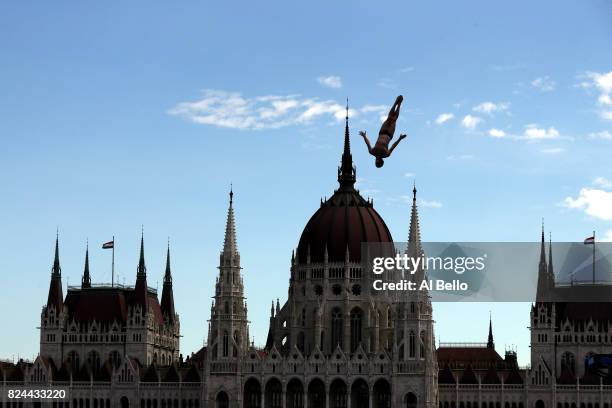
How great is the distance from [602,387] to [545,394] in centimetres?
640

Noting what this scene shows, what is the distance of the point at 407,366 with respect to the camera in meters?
175

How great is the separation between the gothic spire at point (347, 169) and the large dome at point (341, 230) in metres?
2.70

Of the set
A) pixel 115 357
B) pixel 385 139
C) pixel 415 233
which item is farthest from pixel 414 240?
pixel 385 139

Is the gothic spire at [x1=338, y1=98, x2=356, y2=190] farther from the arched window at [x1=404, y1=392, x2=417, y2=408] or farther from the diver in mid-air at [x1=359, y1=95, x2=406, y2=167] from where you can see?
the diver in mid-air at [x1=359, y1=95, x2=406, y2=167]

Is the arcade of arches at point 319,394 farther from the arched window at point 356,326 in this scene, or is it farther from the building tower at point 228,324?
the arched window at point 356,326

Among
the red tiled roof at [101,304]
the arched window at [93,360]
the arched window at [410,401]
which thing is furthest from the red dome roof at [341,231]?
the arched window at [93,360]

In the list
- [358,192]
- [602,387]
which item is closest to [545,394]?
[602,387]

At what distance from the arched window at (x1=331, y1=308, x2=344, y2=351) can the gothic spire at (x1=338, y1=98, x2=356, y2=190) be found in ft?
54.3

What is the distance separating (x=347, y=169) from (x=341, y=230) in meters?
10.3

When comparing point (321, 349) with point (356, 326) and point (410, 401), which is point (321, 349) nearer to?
point (356, 326)

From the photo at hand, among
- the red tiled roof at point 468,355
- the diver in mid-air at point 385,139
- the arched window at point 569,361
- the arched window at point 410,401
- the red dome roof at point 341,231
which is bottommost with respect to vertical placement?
the arched window at point 410,401

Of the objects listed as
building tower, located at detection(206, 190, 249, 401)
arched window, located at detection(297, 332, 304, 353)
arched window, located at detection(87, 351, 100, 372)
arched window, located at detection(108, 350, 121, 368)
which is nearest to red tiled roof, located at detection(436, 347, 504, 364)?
arched window, located at detection(297, 332, 304, 353)

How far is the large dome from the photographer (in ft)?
623

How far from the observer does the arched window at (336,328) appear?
18812cm
